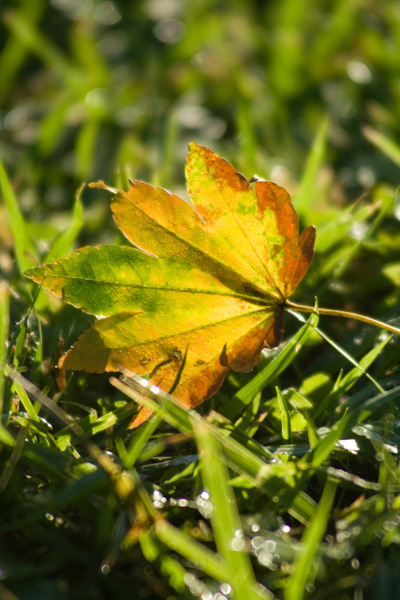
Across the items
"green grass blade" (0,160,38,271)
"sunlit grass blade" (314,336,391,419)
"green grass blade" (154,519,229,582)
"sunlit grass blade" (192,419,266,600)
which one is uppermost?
"sunlit grass blade" (314,336,391,419)

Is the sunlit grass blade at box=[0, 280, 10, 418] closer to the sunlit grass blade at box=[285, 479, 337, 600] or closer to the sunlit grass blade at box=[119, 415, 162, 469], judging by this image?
the sunlit grass blade at box=[119, 415, 162, 469]

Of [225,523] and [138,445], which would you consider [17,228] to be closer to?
[138,445]

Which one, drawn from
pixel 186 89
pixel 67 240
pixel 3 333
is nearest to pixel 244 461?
pixel 3 333

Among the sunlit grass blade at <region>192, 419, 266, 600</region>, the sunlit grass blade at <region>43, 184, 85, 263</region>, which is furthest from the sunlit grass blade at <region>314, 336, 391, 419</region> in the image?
the sunlit grass blade at <region>43, 184, 85, 263</region>

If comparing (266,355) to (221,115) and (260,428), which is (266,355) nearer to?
(260,428)

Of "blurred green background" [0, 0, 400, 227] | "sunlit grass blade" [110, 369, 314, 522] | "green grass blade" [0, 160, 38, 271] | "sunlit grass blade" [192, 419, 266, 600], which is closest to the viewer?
"sunlit grass blade" [192, 419, 266, 600]

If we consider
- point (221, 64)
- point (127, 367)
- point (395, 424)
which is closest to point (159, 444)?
point (127, 367)
